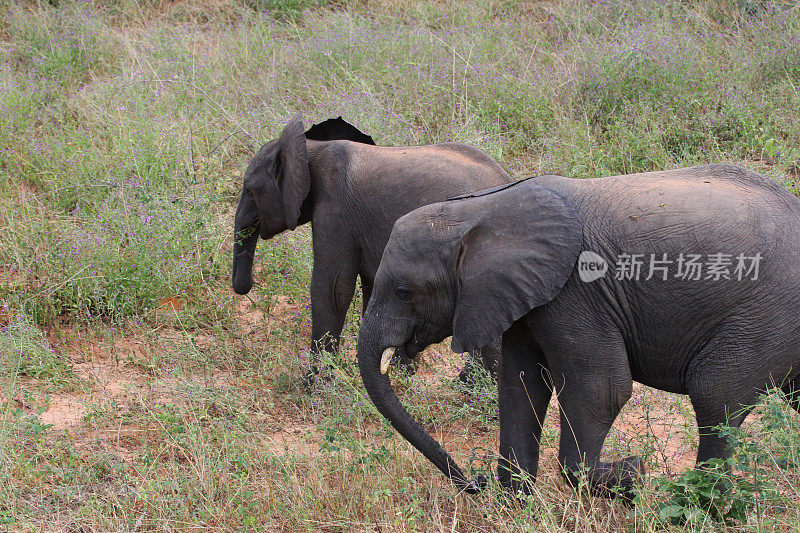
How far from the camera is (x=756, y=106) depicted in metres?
8.07

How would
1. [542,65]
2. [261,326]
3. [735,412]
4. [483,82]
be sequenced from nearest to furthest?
[735,412], [261,326], [483,82], [542,65]

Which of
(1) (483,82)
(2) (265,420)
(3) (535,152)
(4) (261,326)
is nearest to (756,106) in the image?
(3) (535,152)

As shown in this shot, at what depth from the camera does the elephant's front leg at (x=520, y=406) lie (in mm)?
3941

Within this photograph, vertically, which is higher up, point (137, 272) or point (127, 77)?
point (127, 77)

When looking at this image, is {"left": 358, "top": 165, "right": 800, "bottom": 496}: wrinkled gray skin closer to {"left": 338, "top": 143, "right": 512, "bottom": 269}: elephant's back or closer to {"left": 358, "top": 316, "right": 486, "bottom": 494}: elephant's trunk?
{"left": 358, "top": 316, "right": 486, "bottom": 494}: elephant's trunk

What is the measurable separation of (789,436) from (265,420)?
3.03 m

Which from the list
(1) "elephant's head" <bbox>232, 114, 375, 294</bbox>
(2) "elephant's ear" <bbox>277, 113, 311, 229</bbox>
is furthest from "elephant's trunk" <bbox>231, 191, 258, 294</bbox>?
(2) "elephant's ear" <bbox>277, 113, 311, 229</bbox>

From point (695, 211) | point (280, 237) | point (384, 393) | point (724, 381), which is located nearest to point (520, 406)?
point (384, 393)

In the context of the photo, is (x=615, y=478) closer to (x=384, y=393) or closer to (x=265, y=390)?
Answer: (x=384, y=393)

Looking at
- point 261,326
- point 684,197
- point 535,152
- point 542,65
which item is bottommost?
point 261,326

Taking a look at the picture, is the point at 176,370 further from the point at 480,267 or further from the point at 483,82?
the point at 483,82

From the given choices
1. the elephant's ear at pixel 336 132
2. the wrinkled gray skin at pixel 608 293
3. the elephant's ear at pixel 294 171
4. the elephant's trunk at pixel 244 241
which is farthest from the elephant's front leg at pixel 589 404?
the elephant's trunk at pixel 244 241

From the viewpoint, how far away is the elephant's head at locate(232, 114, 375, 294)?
18.8 feet

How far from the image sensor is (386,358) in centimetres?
376
